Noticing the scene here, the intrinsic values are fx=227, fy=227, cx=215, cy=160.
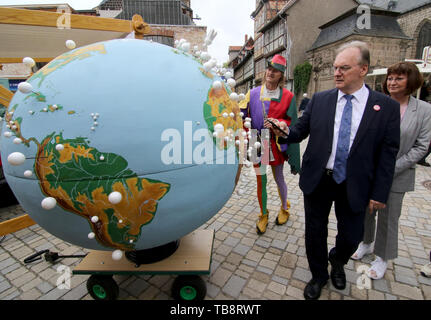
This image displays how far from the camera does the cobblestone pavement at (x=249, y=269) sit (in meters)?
2.40

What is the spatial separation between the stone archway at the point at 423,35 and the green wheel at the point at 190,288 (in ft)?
96.5

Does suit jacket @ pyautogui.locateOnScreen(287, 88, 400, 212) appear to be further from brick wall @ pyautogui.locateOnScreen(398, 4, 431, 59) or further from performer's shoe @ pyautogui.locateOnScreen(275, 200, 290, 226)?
brick wall @ pyautogui.locateOnScreen(398, 4, 431, 59)

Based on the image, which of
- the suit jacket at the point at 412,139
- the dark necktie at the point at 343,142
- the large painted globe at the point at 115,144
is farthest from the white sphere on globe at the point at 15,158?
the suit jacket at the point at 412,139

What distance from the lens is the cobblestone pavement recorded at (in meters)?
2.40

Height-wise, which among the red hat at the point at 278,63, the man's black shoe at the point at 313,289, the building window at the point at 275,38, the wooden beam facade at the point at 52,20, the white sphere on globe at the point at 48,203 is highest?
the building window at the point at 275,38

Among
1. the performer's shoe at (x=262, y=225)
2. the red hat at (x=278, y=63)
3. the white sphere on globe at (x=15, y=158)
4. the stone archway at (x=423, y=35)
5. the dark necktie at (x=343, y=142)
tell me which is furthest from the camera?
the stone archway at (x=423, y=35)

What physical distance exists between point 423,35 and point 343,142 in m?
28.9

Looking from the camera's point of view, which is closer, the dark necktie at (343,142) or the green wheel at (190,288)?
the dark necktie at (343,142)

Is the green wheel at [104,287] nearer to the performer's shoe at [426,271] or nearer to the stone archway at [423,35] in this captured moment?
the performer's shoe at [426,271]

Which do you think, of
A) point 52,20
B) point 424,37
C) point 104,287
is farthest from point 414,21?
point 104,287

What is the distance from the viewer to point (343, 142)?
6.59 ft

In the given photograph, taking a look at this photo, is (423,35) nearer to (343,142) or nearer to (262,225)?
(262,225)
